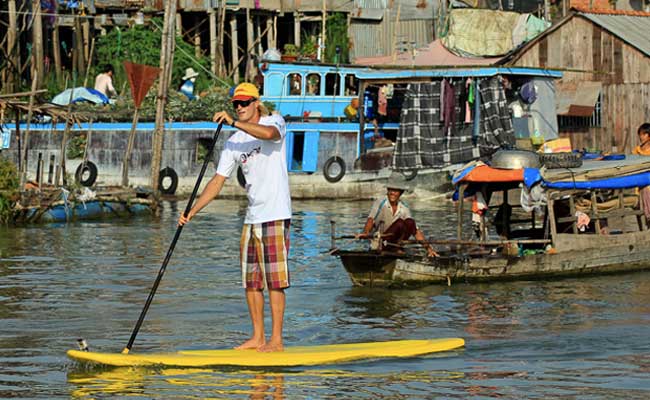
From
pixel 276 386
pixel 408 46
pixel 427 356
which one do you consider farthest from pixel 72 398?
pixel 408 46

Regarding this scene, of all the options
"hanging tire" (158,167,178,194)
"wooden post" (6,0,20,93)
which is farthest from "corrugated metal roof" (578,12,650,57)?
"wooden post" (6,0,20,93)

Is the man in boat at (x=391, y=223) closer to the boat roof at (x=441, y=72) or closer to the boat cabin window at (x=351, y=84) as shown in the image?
the boat roof at (x=441, y=72)

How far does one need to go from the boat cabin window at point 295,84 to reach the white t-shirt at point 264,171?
2165cm

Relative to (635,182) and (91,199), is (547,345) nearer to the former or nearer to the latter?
(635,182)

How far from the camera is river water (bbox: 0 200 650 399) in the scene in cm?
867

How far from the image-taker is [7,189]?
20.9 meters

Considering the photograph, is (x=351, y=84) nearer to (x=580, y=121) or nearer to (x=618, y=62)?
(x=580, y=121)

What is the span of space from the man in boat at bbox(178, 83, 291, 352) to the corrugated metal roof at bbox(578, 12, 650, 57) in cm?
2262

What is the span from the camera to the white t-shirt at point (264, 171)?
9094 mm

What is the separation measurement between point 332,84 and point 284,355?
22.1 meters

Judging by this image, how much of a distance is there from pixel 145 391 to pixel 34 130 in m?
23.2

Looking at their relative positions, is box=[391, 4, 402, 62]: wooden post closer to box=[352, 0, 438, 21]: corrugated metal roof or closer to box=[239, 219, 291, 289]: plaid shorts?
box=[352, 0, 438, 21]: corrugated metal roof

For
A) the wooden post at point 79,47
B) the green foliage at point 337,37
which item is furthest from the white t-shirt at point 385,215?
the wooden post at point 79,47

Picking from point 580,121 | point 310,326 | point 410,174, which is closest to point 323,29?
point 580,121
